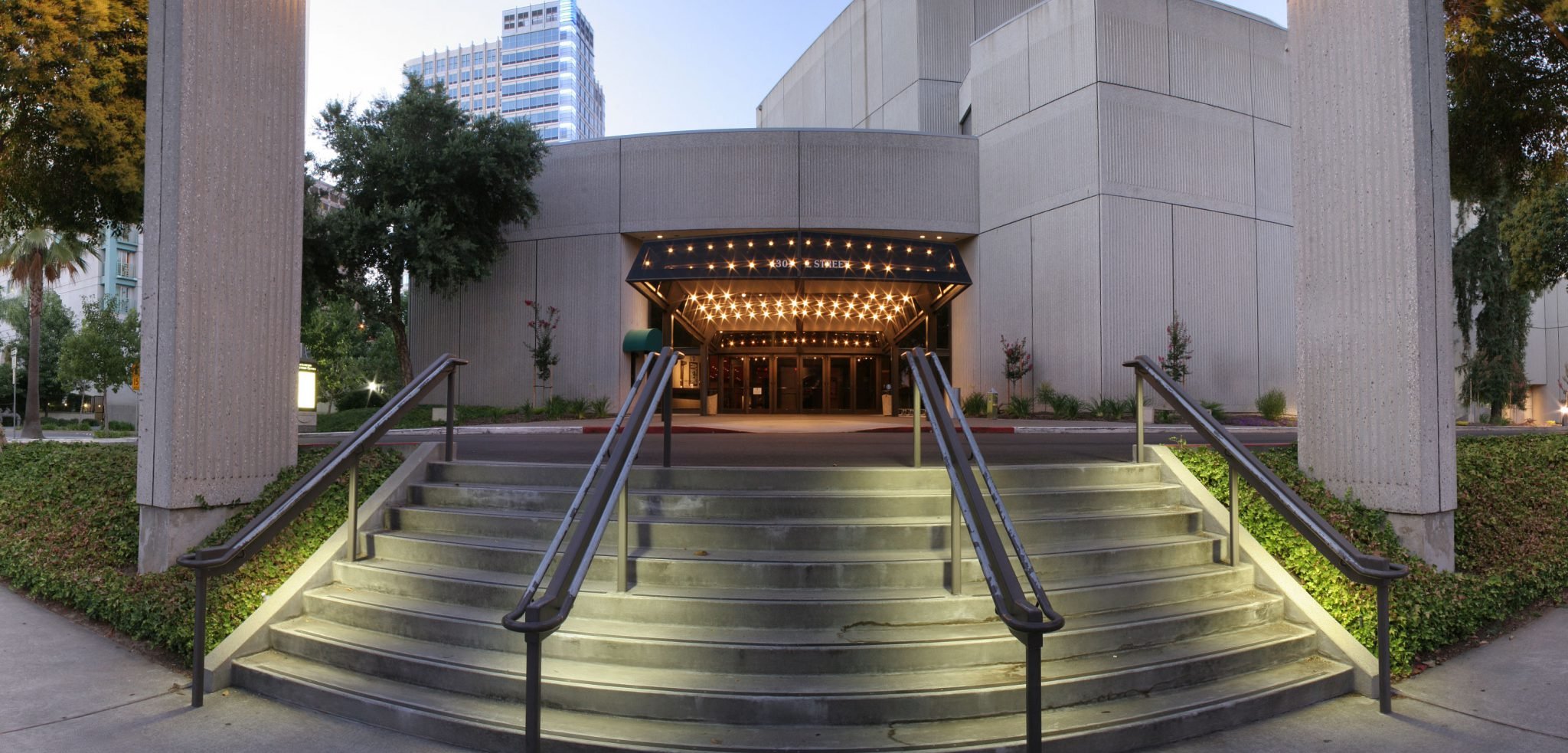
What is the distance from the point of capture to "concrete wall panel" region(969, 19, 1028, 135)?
24.8 metres

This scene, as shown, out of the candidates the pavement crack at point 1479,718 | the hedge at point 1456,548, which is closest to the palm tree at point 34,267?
the hedge at point 1456,548

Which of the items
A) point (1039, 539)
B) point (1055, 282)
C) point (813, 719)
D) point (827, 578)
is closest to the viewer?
point (813, 719)

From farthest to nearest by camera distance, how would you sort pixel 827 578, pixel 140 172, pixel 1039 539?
pixel 140 172
pixel 1039 539
pixel 827 578

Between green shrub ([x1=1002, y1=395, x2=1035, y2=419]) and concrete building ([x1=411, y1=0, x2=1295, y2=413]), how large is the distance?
1.00 m

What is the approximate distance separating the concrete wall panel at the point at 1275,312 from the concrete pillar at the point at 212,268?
2571 cm

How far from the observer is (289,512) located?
4559 millimetres

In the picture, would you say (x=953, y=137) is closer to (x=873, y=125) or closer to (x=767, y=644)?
(x=873, y=125)

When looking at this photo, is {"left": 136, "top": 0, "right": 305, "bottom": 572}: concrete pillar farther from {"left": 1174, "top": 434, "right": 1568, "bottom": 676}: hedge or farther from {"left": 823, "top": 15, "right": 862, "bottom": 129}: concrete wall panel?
{"left": 823, "top": 15, "right": 862, "bottom": 129}: concrete wall panel

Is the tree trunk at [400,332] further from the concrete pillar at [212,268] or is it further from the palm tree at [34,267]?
the concrete pillar at [212,268]

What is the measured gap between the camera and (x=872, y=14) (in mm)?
32219

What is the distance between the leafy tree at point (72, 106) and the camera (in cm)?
1002

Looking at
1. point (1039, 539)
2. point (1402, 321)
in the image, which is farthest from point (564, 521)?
point (1402, 321)

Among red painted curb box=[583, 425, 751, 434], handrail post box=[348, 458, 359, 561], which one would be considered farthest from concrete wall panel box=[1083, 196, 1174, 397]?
handrail post box=[348, 458, 359, 561]

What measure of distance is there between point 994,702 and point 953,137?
24.7 metres
